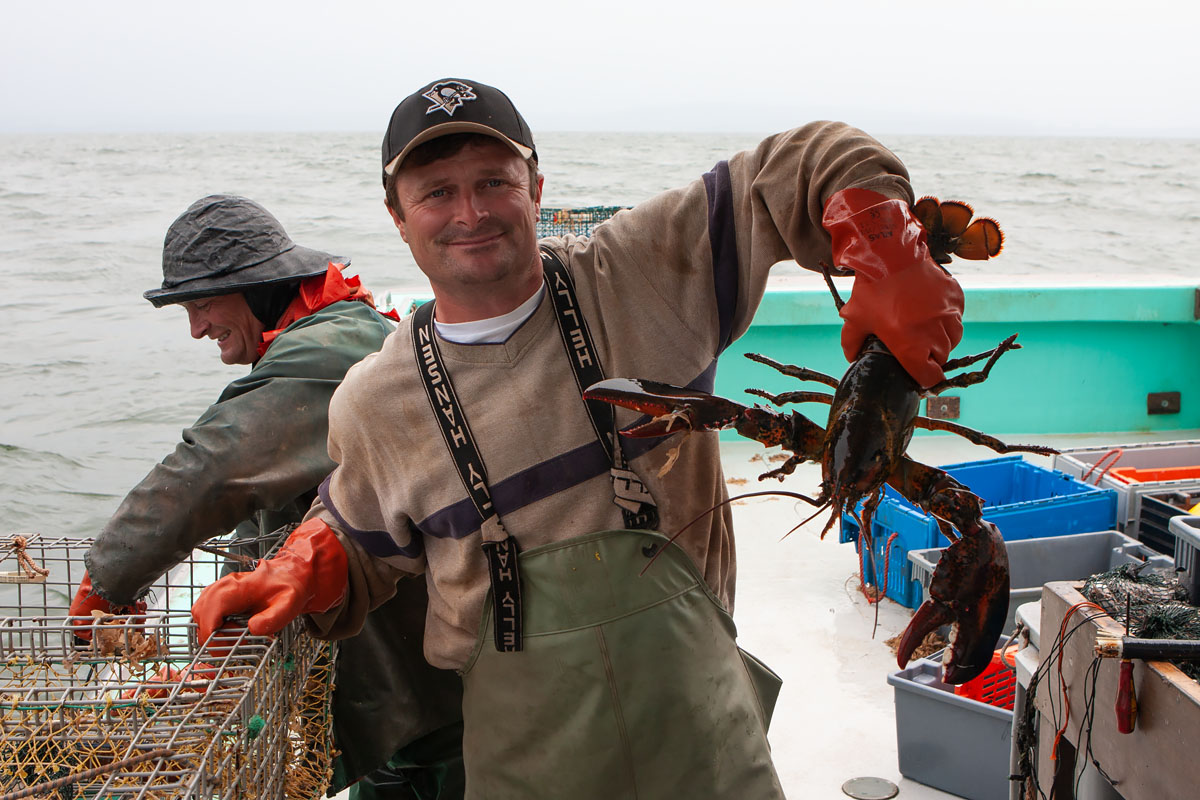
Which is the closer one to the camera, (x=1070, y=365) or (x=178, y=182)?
(x=1070, y=365)

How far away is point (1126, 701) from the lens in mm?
1840

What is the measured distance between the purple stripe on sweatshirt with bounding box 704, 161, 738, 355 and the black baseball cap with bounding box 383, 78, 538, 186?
0.42 m

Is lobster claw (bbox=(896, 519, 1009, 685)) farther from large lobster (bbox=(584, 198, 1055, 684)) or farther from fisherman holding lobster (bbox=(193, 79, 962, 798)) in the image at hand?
fisherman holding lobster (bbox=(193, 79, 962, 798))

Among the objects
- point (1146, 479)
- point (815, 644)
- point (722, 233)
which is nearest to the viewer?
point (722, 233)

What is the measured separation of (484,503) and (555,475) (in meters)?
0.16

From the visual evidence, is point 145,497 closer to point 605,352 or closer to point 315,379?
point 315,379

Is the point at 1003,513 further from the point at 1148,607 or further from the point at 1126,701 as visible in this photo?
the point at 1126,701

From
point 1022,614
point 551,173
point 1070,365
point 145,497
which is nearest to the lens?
point 145,497

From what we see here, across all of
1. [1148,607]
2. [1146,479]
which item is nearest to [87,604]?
[1148,607]

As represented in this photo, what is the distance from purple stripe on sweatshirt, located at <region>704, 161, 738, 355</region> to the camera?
1869 mm

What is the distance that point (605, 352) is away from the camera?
6.45 ft

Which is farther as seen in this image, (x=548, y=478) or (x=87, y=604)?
(x=87, y=604)

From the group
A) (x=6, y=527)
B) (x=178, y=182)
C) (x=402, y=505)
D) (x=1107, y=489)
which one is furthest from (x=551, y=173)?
(x=402, y=505)

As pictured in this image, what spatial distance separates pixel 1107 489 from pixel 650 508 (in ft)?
10.6
